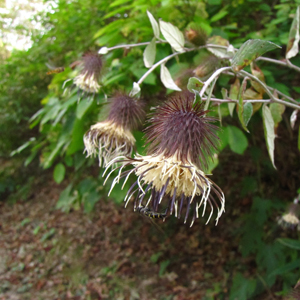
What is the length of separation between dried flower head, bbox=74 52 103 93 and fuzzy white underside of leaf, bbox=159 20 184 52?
39 cm

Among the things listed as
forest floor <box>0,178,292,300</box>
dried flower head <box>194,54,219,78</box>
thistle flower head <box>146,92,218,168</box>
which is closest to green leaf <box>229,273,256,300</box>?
forest floor <box>0,178,292,300</box>

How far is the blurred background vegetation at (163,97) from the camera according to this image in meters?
1.96

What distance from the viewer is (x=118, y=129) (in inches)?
49.7

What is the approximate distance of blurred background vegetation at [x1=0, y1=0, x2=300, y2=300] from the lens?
Answer: 196cm

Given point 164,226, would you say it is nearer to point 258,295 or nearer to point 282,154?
point 258,295

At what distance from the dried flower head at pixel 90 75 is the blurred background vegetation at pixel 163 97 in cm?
7

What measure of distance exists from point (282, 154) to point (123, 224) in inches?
106

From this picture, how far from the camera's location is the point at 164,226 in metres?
4.07

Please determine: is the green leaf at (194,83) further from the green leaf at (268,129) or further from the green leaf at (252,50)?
the green leaf at (268,129)

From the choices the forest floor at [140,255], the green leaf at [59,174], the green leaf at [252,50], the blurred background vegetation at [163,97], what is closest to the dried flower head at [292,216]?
the blurred background vegetation at [163,97]

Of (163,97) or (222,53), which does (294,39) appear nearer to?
(222,53)

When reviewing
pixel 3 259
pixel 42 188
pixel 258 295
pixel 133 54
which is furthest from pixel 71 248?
pixel 133 54

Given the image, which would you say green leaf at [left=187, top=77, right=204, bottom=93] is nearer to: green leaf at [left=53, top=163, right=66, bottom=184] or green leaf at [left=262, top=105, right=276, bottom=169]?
green leaf at [left=262, top=105, right=276, bottom=169]

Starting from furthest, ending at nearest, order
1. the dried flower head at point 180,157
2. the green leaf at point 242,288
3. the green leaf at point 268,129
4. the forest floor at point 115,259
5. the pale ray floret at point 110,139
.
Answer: the forest floor at point 115,259 → the green leaf at point 242,288 → the pale ray floret at point 110,139 → the green leaf at point 268,129 → the dried flower head at point 180,157
